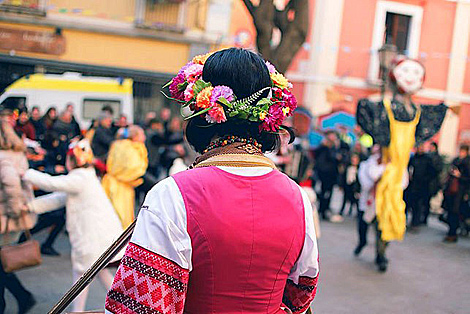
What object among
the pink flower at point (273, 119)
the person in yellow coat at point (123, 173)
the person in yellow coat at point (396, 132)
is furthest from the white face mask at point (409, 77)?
the pink flower at point (273, 119)

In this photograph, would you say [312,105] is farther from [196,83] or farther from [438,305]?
[196,83]

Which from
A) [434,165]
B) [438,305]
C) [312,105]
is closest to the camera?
[438,305]

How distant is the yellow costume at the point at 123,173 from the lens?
6105mm

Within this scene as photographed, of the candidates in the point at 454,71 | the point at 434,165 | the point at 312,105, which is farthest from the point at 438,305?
the point at 454,71

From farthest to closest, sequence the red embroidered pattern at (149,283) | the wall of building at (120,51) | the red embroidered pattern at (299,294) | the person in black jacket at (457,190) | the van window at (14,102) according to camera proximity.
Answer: the wall of building at (120,51) < the van window at (14,102) < the person in black jacket at (457,190) < the red embroidered pattern at (299,294) < the red embroidered pattern at (149,283)

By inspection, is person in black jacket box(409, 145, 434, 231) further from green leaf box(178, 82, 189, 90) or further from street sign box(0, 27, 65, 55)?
street sign box(0, 27, 65, 55)

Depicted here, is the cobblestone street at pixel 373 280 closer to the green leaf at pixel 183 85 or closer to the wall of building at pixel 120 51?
the green leaf at pixel 183 85

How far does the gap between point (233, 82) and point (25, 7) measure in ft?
49.5

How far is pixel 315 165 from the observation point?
11516mm

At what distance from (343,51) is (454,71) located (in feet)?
14.1

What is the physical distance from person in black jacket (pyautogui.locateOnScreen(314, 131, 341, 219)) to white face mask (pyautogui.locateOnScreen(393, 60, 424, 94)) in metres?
4.21

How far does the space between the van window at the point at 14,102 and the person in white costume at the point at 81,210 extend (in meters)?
8.08

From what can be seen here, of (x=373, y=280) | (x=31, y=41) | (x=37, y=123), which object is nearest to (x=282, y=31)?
(x=373, y=280)

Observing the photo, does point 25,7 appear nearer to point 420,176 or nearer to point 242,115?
point 420,176
